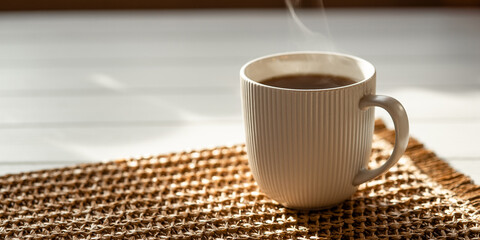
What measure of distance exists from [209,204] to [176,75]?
0.54m

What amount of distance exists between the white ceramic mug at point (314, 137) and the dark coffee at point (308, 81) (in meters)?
0.02

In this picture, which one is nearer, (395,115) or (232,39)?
(395,115)

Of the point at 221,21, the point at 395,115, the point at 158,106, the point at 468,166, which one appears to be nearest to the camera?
the point at 395,115

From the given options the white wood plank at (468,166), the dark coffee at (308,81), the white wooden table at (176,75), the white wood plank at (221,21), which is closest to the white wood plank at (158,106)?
the white wooden table at (176,75)

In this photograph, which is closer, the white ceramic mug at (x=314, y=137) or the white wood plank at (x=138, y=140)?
the white ceramic mug at (x=314, y=137)

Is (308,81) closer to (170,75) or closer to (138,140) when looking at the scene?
Answer: (138,140)

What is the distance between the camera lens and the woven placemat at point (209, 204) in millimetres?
595

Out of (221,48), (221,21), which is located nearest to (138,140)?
(221,48)

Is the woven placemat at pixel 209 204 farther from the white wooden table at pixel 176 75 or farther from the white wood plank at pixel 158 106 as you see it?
the white wood plank at pixel 158 106

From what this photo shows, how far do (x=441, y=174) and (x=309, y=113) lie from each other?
234mm

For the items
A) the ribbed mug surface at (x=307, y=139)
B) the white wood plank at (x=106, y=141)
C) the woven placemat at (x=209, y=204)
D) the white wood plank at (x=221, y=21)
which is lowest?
the white wood plank at (x=221, y=21)

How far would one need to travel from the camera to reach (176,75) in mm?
1149

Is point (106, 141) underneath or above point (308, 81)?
underneath

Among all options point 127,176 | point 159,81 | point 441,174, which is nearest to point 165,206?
point 127,176
